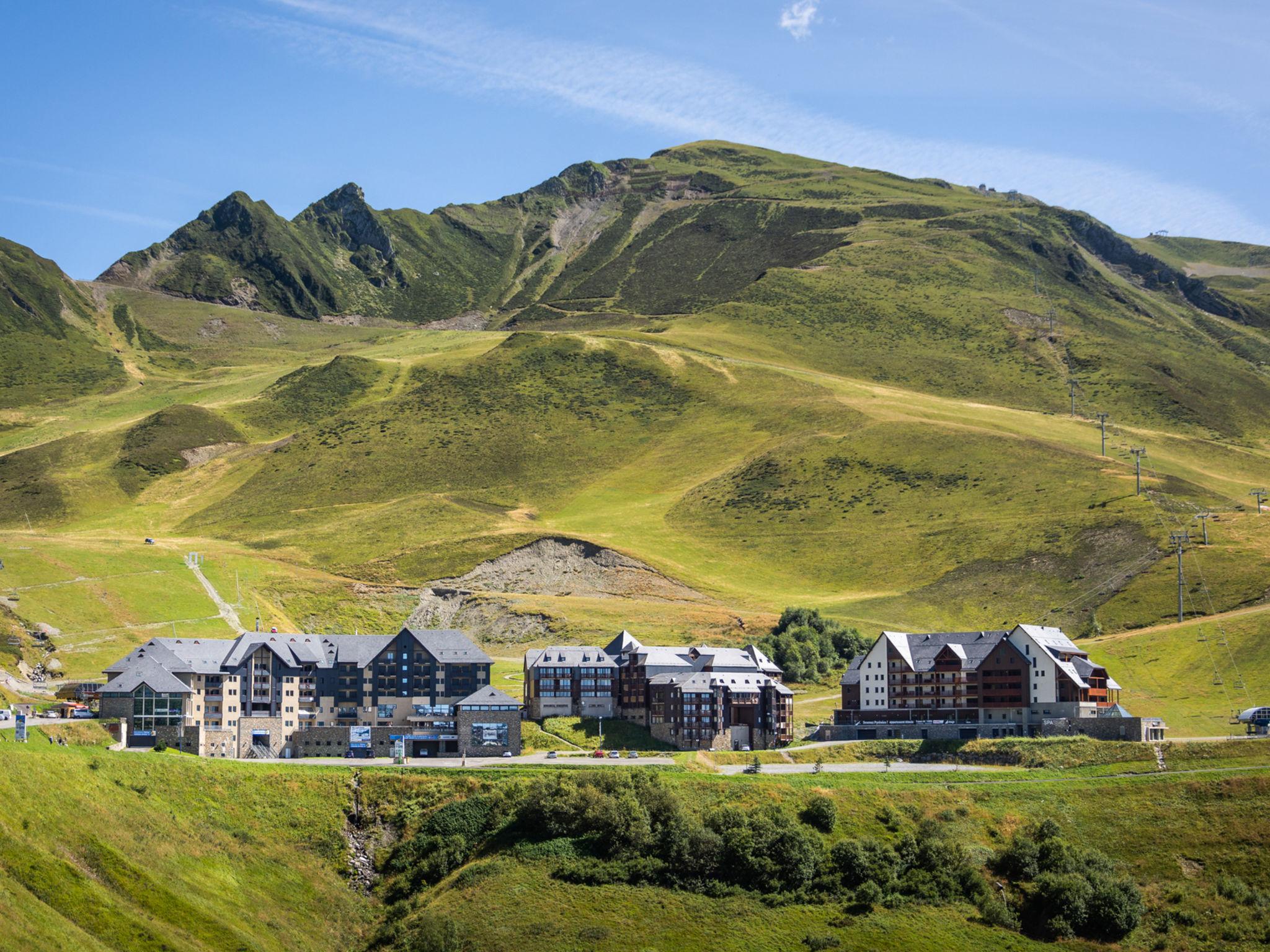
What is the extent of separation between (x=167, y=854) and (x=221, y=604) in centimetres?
9136

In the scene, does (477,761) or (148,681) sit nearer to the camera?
(148,681)

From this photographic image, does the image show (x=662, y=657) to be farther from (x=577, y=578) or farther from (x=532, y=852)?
(x=577, y=578)

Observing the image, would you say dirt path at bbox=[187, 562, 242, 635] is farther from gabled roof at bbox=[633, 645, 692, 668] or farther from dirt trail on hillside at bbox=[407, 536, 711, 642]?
gabled roof at bbox=[633, 645, 692, 668]

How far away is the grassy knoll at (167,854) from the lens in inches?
2324

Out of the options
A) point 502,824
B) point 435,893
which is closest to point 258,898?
point 435,893

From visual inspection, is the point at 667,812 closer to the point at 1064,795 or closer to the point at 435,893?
the point at 435,893

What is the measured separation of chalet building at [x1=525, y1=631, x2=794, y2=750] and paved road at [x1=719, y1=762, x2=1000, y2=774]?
11.3 metres

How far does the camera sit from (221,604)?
15775cm

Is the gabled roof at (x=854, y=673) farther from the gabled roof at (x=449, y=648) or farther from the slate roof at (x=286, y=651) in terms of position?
the slate roof at (x=286, y=651)

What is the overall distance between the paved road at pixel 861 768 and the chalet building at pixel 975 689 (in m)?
12.3

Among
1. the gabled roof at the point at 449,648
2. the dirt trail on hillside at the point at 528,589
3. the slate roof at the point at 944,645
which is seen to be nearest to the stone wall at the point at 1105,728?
the slate roof at the point at 944,645

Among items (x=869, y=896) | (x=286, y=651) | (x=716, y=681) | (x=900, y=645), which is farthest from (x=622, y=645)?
(x=869, y=896)

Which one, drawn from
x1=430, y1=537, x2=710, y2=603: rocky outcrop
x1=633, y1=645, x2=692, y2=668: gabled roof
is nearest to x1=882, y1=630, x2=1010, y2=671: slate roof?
x1=633, y1=645, x2=692, y2=668: gabled roof

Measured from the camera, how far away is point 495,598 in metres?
175
